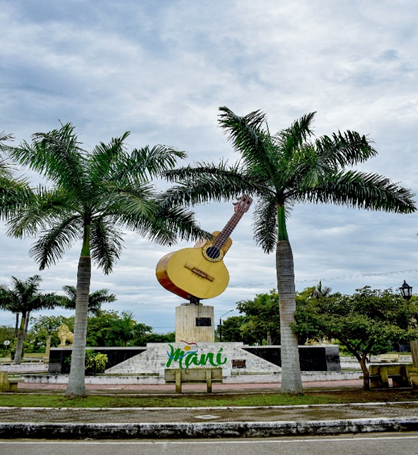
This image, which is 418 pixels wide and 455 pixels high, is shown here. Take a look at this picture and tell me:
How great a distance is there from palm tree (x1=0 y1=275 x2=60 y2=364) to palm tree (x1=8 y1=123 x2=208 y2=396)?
71.6ft

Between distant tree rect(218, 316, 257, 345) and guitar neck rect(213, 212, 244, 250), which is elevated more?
guitar neck rect(213, 212, 244, 250)

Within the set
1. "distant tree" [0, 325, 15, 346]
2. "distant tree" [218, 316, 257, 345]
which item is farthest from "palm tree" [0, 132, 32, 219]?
"distant tree" [0, 325, 15, 346]

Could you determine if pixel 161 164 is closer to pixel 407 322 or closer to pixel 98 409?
pixel 98 409

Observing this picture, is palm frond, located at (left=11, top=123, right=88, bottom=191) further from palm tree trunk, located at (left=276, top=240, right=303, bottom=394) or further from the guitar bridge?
the guitar bridge

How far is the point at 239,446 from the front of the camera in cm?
612

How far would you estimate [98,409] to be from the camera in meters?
9.05

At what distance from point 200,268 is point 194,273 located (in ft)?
1.30

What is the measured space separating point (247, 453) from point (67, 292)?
105 feet

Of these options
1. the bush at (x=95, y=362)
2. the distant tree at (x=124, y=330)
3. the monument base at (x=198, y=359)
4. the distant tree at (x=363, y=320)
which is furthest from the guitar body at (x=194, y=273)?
the distant tree at (x=124, y=330)

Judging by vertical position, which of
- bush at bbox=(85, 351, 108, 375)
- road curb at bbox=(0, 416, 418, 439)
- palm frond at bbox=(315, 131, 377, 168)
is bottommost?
road curb at bbox=(0, 416, 418, 439)

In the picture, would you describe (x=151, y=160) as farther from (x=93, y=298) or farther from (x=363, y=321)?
(x=93, y=298)

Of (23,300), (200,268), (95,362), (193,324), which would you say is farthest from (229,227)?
(23,300)

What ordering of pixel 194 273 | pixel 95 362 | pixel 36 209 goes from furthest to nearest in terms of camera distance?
pixel 194 273, pixel 95 362, pixel 36 209

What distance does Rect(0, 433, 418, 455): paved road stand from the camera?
18.8 ft
